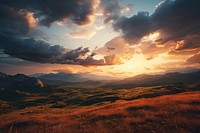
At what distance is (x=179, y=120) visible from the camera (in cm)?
Result: 1495

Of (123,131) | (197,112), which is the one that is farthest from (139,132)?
(197,112)

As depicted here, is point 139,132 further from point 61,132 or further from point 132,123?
point 61,132

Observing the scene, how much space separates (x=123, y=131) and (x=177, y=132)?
356 centimetres

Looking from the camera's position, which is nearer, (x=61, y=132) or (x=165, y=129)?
(x=165, y=129)

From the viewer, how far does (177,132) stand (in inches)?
472

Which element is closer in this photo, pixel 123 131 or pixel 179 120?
pixel 123 131

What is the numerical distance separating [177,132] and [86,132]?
19.2 ft

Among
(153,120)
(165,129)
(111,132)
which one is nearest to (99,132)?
(111,132)

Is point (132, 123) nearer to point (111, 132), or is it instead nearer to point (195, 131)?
point (111, 132)

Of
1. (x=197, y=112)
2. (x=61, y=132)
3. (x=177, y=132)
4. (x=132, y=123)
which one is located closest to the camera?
(x=177, y=132)

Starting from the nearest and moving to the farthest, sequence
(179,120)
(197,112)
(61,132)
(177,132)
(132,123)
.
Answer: (177,132) < (61,132) < (179,120) < (132,123) < (197,112)

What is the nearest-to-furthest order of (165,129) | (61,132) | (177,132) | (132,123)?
(177,132) < (165,129) < (61,132) < (132,123)

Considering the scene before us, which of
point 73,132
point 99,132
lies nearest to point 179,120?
point 99,132

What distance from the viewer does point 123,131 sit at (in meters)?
13.8
